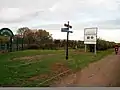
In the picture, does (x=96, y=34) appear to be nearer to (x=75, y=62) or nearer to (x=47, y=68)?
(x=75, y=62)

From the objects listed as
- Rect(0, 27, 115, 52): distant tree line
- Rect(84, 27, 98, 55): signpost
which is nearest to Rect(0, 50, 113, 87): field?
Rect(0, 27, 115, 52): distant tree line

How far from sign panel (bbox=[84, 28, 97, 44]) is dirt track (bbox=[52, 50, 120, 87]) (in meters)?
0.48

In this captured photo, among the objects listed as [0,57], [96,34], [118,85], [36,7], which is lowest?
[118,85]

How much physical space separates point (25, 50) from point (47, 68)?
61 centimetres

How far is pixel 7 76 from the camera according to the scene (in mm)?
7668

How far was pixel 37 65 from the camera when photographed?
780 cm

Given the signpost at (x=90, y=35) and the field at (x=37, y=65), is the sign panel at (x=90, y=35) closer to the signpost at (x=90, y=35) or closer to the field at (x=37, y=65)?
the signpost at (x=90, y=35)

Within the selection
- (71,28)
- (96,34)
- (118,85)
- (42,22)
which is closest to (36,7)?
(42,22)

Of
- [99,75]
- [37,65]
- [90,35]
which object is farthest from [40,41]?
[99,75]

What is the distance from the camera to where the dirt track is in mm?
7707

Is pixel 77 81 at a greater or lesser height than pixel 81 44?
lesser

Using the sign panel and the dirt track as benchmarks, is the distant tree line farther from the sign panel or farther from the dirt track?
the dirt track

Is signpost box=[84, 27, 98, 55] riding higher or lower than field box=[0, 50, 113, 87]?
higher

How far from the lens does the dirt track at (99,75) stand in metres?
7.71
